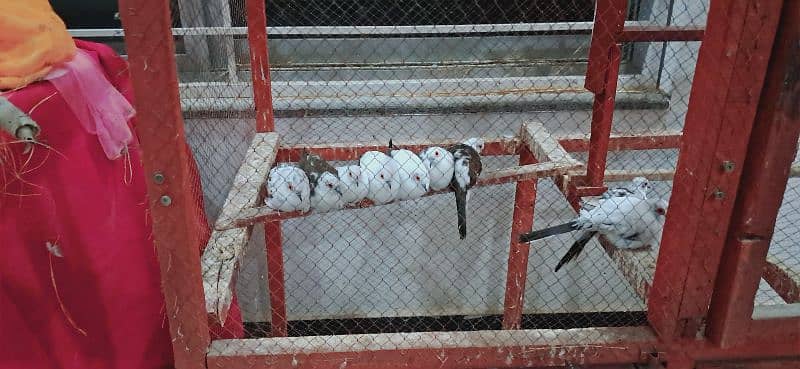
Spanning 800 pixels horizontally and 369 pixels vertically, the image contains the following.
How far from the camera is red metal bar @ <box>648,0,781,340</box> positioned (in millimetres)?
788

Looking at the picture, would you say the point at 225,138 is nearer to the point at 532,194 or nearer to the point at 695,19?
the point at 532,194

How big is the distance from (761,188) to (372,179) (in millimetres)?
642

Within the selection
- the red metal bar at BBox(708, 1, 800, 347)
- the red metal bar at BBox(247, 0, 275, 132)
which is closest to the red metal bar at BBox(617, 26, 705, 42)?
the red metal bar at BBox(708, 1, 800, 347)

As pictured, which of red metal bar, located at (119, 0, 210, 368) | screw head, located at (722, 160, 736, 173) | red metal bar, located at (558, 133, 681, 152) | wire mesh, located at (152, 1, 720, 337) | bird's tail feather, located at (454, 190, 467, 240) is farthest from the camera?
wire mesh, located at (152, 1, 720, 337)

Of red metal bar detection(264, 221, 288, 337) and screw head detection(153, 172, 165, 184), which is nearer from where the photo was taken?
screw head detection(153, 172, 165, 184)

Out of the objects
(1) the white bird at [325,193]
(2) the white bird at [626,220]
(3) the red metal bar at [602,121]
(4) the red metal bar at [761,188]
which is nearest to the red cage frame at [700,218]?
(4) the red metal bar at [761,188]

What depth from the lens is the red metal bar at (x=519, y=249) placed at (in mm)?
1668

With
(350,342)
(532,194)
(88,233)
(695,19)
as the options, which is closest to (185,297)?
(350,342)

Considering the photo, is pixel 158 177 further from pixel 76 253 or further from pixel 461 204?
pixel 461 204

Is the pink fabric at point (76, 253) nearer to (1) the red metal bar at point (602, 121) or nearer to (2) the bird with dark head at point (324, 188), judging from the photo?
(2) the bird with dark head at point (324, 188)

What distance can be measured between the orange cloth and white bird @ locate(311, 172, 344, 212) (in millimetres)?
573

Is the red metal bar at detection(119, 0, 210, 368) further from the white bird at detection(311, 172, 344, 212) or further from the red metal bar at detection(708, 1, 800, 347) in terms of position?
the red metal bar at detection(708, 1, 800, 347)

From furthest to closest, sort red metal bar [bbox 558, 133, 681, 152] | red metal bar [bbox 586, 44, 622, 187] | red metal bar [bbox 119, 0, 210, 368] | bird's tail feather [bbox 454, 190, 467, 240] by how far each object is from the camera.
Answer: red metal bar [bbox 558, 133, 681, 152] < red metal bar [bbox 586, 44, 622, 187] < bird's tail feather [bbox 454, 190, 467, 240] < red metal bar [bbox 119, 0, 210, 368]

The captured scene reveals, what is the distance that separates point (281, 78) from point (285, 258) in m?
0.61
